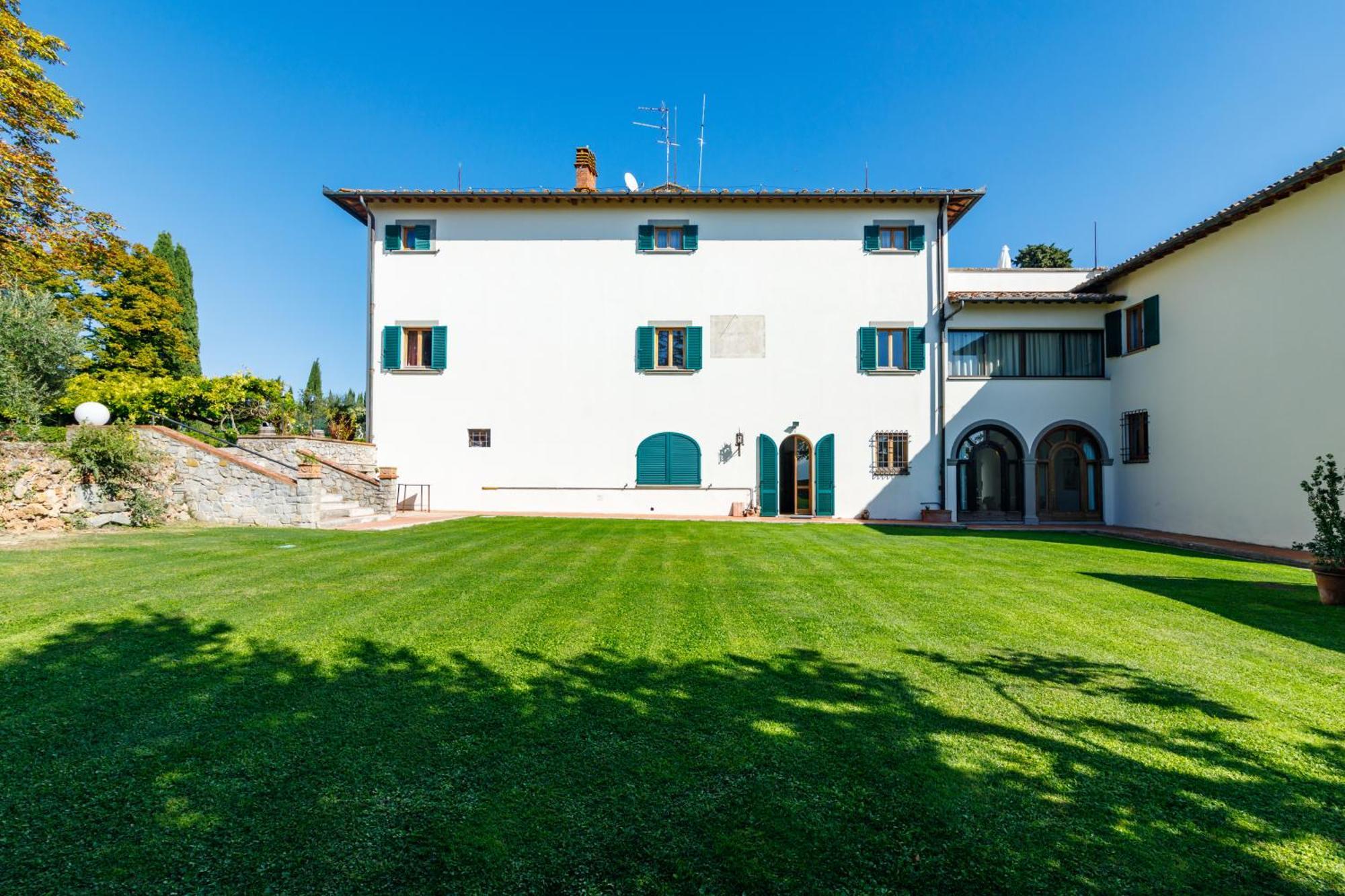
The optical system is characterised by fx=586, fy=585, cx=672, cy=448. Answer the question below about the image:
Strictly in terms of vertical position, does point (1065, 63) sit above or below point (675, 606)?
above

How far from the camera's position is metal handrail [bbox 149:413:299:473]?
12.7 meters

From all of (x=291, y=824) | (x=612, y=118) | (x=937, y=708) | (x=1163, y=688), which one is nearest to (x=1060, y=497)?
(x=1163, y=688)

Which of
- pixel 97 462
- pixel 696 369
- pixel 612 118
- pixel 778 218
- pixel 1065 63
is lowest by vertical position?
pixel 97 462

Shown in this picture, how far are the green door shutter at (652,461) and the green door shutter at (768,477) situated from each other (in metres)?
2.63

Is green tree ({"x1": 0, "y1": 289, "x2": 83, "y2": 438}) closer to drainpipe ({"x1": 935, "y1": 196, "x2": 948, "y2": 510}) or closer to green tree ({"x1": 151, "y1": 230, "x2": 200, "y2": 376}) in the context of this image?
green tree ({"x1": 151, "y1": 230, "x2": 200, "y2": 376})

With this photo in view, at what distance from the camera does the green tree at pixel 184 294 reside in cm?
2800

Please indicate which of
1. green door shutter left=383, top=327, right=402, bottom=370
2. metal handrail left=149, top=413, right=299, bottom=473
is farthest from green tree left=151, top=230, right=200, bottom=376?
green door shutter left=383, top=327, right=402, bottom=370

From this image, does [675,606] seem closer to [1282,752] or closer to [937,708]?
[937,708]

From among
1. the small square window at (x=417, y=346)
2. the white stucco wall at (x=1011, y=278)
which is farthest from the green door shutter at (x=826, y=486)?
the small square window at (x=417, y=346)

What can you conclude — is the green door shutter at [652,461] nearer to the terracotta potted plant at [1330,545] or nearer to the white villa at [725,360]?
the white villa at [725,360]

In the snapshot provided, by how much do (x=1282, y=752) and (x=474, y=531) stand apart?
1071cm

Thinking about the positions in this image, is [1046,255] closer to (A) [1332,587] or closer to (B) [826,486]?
(B) [826,486]

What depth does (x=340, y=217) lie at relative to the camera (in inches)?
692

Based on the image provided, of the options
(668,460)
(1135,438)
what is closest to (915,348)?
(1135,438)
